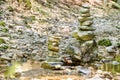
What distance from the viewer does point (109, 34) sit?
17.1 meters

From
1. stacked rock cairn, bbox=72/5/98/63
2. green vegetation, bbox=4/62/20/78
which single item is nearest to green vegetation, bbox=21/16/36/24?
stacked rock cairn, bbox=72/5/98/63

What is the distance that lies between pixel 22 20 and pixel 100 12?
1172 centimetres

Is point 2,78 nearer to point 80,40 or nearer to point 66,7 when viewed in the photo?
point 80,40

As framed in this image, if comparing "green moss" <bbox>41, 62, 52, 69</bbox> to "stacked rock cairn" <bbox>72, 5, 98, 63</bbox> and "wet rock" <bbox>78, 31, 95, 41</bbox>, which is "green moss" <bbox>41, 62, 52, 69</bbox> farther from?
"wet rock" <bbox>78, 31, 95, 41</bbox>

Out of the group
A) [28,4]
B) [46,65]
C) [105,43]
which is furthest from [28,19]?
[46,65]

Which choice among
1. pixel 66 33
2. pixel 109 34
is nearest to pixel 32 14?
pixel 66 33

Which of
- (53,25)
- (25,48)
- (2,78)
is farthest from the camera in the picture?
(53,25)

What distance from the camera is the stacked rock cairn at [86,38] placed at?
1012 cm

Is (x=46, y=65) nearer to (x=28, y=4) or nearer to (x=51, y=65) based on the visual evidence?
(x=51, y=65)

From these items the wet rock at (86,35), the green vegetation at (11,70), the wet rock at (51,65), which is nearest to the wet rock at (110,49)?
the wet rock at (86,35)

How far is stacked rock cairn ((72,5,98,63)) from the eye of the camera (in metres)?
10.1

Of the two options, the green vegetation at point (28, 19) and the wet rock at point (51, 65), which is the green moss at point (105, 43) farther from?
the green vegetation at point (28, 19)

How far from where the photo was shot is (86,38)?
10195 mm

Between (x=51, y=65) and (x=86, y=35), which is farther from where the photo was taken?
(x=86, y=35)
